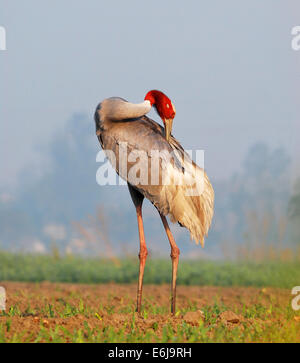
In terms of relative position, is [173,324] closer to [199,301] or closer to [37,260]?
[199,301]

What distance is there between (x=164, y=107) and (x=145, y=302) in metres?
3.10

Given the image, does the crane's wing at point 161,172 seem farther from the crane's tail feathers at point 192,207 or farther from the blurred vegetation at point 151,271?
the blurred vegetation at point 151,271

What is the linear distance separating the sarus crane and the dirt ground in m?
0.61

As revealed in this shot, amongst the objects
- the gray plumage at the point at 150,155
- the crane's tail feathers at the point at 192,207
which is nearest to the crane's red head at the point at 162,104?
the gray plumage at the point at 150,155

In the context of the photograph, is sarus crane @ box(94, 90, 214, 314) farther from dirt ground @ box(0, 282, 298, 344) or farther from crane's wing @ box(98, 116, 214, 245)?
dirt ground @ box(0, 282, 298, 344)

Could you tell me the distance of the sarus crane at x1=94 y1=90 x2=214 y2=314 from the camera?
19.9 ft

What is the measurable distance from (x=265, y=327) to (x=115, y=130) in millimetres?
2573

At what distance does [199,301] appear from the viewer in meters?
8.48

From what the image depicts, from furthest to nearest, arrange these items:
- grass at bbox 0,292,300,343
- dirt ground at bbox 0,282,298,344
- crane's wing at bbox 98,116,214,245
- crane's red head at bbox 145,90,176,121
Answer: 1. crane's red head at bbox 145,90,176,121
2. crane's wing at bbox 98,116,214,245
3. dirt ground at bbox 0,282,298,344
4. grass at bbox 0,292,300,343

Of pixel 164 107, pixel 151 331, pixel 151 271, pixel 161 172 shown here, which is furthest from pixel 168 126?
pixel 151 271

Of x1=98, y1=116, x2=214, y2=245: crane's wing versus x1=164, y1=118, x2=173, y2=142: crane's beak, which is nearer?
x1=98, y1=116, x2=214, y2=245: crane's wing

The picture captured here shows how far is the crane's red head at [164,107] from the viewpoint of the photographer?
6.29m

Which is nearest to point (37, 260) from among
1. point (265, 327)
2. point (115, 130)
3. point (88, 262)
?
point (88, 262)

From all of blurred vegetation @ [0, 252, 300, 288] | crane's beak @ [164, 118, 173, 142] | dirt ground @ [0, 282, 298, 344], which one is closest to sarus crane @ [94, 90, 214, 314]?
crane's beak @ [164, 118, 173, 142]
